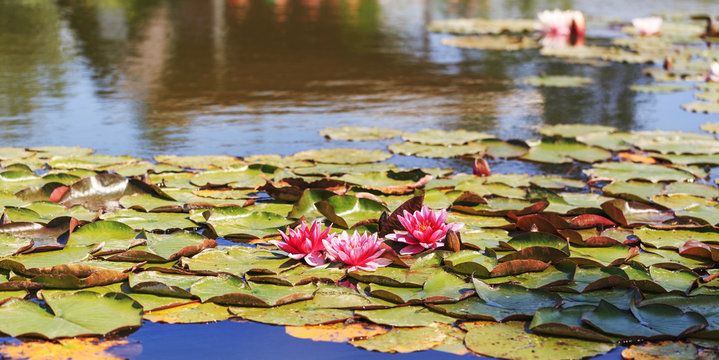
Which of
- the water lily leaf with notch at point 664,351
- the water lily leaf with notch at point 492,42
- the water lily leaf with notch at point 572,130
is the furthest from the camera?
the water lily leaf with notch at point 492,42

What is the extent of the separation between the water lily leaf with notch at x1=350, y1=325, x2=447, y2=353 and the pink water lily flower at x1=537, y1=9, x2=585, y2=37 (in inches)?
306

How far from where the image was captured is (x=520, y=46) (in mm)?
8945

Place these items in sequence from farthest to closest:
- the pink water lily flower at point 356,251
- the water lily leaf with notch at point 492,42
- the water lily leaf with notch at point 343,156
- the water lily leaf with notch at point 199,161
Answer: the water lily leaf with notch at point 492,42 → the water lily leaf with notch at point 343,156 → the water lily leaf with notch at point 199,161 → the pink water lily flower at point 356,251

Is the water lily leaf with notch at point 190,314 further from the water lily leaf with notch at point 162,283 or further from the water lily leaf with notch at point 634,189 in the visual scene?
the water lily leaf with notch at point 634,189

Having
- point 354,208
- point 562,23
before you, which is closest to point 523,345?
point 354,208

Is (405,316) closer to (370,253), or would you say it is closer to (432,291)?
(432,291)

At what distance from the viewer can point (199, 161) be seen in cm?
371

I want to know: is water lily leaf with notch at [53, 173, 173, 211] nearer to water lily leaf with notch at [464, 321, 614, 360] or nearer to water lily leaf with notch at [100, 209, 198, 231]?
water lily leaf with notch at [100, 209, 198, 231]

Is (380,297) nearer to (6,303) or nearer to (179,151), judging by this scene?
(6,303)

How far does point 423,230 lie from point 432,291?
0.33 metres

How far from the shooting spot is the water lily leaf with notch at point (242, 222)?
8.91 ft

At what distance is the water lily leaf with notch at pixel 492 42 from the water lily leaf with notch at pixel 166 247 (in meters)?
6.66

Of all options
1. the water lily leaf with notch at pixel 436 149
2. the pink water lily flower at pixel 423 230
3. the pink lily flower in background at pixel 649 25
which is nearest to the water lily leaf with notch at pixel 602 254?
the pink water lily flower at pixel 423 230

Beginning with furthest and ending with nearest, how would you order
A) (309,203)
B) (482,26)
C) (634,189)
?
(482,26) → (634,189) → (309,203)
